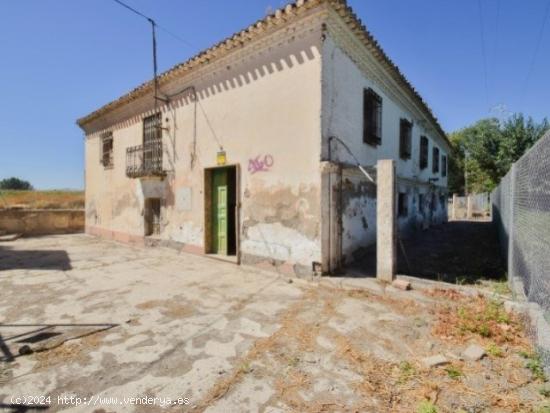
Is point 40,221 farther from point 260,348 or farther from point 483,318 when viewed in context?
point 483,318

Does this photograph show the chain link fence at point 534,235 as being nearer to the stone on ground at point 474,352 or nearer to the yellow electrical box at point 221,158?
the stone on ground at point 474,352

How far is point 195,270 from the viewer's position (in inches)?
258

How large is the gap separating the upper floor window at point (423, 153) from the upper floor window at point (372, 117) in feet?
16.0

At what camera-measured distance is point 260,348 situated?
315 centimetres

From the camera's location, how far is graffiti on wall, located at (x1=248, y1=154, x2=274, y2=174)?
6.16 metres

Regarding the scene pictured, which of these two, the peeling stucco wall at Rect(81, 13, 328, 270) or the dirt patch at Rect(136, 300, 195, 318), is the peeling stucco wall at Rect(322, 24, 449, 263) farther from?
the dirt patch at Rect(136, 300, 195, 318)

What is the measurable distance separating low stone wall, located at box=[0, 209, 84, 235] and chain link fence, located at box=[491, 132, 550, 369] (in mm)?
16611

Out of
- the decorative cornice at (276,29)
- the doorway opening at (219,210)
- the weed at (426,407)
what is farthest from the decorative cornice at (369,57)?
the weed at (426,407)

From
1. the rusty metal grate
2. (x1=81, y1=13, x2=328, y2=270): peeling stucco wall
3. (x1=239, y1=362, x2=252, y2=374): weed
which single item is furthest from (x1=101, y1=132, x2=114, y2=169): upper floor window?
(x1=239, y1=362, x2=252, y2=374): weed

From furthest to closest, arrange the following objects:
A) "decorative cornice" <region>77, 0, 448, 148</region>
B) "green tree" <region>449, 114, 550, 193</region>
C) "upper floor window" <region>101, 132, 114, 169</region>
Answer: "green tree" <region>449, 114, 550, 193</region> → "upper floor window" <region>101, 132, 114, 169</region> → "decorative cornice" <region>77, 0, 448, 148</region>

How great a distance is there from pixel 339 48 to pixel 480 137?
1913 centimetres

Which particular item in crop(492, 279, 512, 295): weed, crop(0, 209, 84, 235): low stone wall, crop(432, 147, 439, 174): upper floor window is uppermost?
crop(432, 147, 439, 174): upper floor window

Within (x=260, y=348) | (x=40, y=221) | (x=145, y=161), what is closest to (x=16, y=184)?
(x=40, y=221)

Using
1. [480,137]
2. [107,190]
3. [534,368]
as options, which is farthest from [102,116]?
[480,137]
